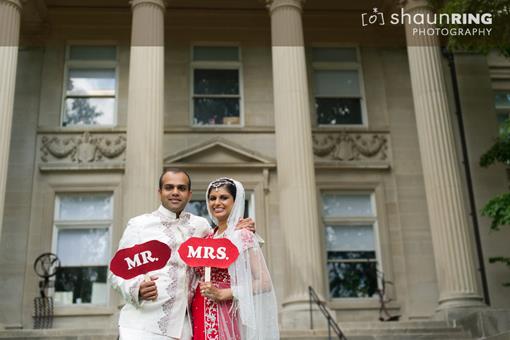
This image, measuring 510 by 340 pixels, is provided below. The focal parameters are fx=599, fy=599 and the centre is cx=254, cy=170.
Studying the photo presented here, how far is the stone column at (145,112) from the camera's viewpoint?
1219 cm

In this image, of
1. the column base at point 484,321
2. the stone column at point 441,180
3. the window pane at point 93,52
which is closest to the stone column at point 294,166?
the stone column at point 441,180

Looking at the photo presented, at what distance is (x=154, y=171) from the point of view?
1237 centimetres

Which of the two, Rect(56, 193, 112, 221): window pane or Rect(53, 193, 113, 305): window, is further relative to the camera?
Rect(56, 193, 112, 221): window pane

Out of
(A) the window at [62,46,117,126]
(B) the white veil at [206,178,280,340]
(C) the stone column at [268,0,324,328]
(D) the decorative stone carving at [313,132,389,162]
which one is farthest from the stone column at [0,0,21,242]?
(B) the white veil at [206,178,280,340]

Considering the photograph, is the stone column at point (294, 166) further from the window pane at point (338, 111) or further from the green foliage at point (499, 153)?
the green foliage at point (499, 153)

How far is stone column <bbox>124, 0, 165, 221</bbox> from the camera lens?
12.2 metres

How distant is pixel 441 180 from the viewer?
1299cm

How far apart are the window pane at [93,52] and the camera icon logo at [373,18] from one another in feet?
23.4

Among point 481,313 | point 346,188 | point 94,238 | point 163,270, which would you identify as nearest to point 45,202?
point 94,238

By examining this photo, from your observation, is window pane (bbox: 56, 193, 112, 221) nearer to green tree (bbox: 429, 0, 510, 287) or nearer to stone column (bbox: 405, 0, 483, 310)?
stone column (bbox: 405, 0, 483, 310)

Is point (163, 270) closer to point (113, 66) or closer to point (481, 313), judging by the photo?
point (481, 313)

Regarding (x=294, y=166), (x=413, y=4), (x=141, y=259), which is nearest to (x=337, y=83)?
(x=413, y=4)

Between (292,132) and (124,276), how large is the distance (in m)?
9.45

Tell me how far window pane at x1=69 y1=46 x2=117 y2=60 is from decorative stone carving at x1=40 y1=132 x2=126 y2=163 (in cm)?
243
